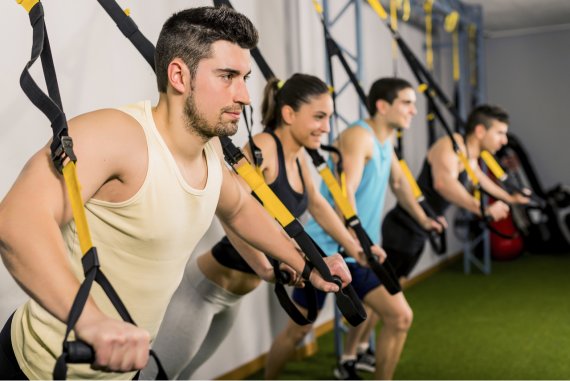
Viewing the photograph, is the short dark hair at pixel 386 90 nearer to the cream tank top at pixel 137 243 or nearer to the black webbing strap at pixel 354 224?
the black webbing strap at pixel 354 224

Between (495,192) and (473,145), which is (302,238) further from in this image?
(473,145)

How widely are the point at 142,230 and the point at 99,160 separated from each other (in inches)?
8.2

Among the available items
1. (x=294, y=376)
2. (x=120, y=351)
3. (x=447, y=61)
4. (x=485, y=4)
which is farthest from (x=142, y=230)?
(x=447, y=61)

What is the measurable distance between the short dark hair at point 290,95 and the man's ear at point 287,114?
0.01m

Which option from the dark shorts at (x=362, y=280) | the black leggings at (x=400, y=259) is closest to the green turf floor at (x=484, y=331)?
the black leggings at (x=400, y=259)

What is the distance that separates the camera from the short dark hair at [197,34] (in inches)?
63.8

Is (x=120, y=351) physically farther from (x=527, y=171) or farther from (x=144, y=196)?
(x=527, y=171)

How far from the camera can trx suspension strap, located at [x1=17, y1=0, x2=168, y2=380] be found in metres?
1.20

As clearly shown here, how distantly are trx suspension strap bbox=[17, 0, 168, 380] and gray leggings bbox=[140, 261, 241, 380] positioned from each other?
4.19ft

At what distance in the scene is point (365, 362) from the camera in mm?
4309

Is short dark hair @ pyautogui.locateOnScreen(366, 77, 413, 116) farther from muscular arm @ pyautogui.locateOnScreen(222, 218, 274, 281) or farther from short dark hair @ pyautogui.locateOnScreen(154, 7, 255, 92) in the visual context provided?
short dark hair @ pyautogui.locateOnScreen(154, 7, 255, 92)

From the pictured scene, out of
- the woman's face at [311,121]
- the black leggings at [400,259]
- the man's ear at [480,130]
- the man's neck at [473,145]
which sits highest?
the woman's face at [311,121]

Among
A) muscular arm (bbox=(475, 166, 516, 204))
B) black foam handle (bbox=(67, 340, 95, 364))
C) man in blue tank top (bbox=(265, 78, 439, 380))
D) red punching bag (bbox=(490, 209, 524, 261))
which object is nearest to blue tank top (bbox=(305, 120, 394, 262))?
man in blue tank top (bbox=(265, 78, 439, 380))

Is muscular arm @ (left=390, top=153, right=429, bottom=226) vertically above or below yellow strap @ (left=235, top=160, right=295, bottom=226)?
below
